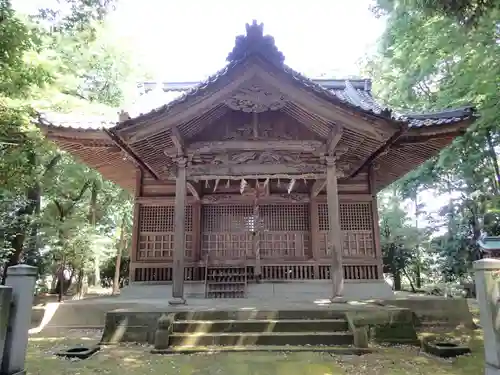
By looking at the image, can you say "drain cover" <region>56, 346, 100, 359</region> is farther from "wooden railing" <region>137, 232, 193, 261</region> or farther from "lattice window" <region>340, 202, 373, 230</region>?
"lattice window" <region>340, 202, 373, 230</region>

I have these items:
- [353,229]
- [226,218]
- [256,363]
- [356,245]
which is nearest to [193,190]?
[226,218]

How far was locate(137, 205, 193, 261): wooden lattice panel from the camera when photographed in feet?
35.8

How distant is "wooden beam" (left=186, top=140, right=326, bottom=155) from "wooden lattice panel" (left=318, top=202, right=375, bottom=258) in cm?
349

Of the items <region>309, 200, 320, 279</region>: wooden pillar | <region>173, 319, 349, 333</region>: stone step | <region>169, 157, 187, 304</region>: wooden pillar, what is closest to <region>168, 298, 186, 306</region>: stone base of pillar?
<region>169, 157, 187, 304</region>: wooden pillar

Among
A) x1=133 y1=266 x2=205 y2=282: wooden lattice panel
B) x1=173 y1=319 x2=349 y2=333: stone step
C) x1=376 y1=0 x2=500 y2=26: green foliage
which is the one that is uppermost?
x1=376 y1=0 x2=500 y2=26: green foliage

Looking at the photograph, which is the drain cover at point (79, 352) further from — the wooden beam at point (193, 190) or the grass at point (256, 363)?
the wooden beam at point (193, 190)

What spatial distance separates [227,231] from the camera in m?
11.3

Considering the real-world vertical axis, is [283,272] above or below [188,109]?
below

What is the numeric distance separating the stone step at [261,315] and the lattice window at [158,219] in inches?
190

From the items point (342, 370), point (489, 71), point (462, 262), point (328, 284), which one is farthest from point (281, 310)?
point (462, 262)

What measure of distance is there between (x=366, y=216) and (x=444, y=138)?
11.7ft

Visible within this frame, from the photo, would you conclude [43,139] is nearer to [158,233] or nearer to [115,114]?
[115,114]

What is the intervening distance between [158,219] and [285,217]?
3960 mm

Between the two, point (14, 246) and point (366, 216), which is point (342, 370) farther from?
point (14, 246)
